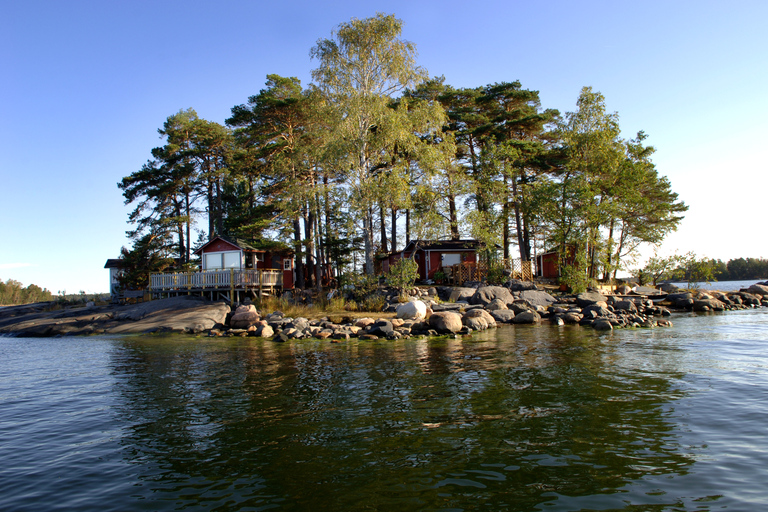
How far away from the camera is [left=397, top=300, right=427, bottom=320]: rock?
2138 cm

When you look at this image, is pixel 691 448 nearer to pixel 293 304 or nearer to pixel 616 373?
pixel 616 373

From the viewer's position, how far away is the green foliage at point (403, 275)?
25.1 metres

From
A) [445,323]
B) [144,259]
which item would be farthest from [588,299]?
[144,259]

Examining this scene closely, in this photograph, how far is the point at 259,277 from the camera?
2986cm

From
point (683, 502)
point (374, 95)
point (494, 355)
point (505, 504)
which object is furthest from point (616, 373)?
point (374, 95)

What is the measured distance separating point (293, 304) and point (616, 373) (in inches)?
772

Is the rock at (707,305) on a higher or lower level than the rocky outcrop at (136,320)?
lower

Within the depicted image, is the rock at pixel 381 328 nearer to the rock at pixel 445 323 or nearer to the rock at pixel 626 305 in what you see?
the rock at pixel 445 323

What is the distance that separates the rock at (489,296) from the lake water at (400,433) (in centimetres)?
1140

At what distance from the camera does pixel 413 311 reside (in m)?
21.5

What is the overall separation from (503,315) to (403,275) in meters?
5.86

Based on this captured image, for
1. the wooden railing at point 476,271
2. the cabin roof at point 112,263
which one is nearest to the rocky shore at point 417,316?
the wooden railing at point 476,271

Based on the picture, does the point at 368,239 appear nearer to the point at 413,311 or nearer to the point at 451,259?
the point at 413,311

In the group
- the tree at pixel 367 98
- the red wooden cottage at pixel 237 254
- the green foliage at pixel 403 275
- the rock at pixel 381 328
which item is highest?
the tree at pixel 367 98
